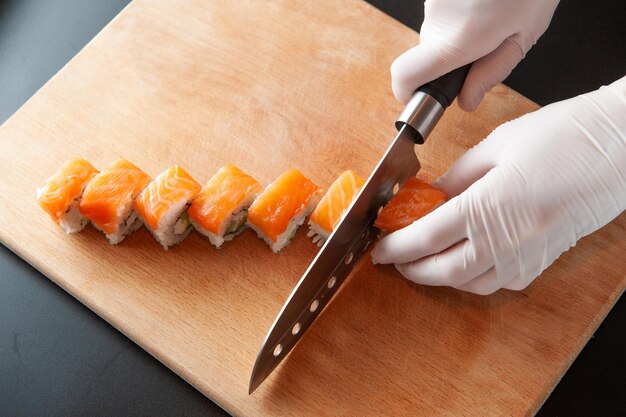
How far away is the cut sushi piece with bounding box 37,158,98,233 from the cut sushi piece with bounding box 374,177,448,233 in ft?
3.25

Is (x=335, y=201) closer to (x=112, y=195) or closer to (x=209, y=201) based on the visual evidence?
(x=209, y=201)

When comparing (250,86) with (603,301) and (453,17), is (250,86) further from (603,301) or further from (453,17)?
(603,301)

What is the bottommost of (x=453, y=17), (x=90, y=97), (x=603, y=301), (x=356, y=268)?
(x=90, y=97)

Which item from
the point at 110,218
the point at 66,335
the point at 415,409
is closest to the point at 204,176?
the point at 110,218

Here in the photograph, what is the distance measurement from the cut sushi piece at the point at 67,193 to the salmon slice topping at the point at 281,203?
57 cm

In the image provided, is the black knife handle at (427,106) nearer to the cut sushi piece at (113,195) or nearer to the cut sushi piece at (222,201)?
the cut sushi piece at (222,201)

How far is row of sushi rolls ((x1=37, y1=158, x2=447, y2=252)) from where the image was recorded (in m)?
2.23

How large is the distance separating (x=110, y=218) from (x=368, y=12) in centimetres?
131

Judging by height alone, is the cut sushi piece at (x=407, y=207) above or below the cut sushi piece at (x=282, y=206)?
above

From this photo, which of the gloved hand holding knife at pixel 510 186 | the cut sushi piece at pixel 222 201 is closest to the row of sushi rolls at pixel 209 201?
the cut sushi piece at pixel 222 201

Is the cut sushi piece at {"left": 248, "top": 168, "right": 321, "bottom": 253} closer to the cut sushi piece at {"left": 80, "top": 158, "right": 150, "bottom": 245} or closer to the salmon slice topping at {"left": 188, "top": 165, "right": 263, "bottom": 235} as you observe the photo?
the salmon slice topping at {"left": 188, "top": 165, "right": 263, "bottom": 235}

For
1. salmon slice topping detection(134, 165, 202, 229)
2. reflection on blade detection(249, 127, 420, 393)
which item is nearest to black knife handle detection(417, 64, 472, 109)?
reflection on blade detection(249, 127, 420, 393)

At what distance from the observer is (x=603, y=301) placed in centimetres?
227

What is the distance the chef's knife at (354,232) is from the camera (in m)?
2.06
